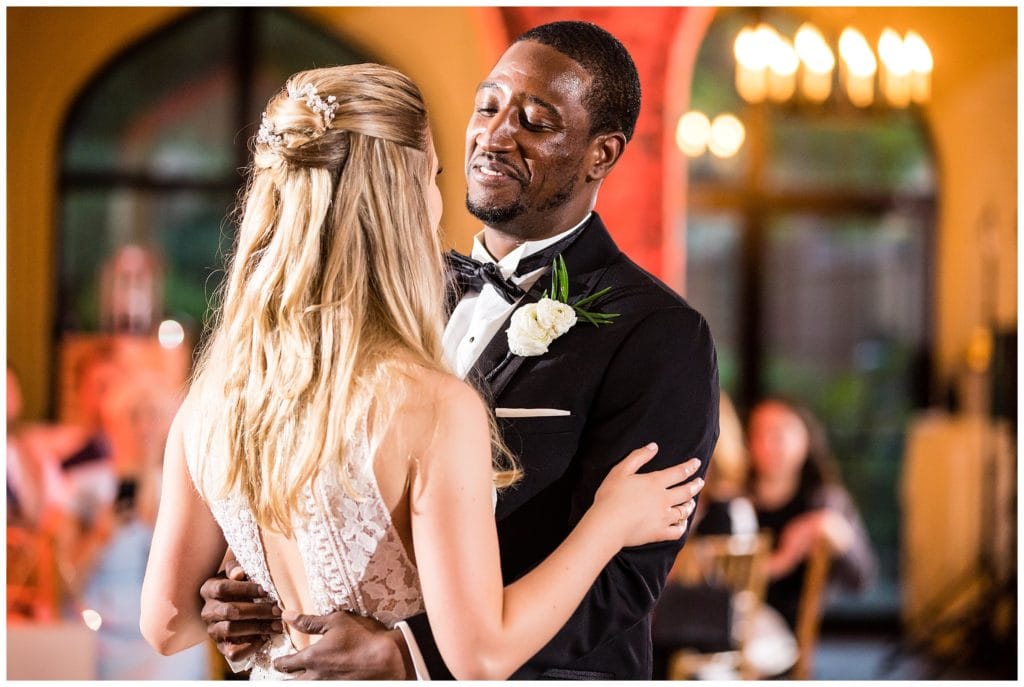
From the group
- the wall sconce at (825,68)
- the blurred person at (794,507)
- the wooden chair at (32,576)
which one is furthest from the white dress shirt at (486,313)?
the wall sconce at (825,68)

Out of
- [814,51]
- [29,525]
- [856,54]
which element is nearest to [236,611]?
[29,525]

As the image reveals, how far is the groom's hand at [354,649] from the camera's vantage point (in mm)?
1644

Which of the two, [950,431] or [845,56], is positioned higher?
[845,56]

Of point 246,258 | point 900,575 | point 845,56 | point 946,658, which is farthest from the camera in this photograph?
point 900,575

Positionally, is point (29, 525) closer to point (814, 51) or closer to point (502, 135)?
point (502, 135)

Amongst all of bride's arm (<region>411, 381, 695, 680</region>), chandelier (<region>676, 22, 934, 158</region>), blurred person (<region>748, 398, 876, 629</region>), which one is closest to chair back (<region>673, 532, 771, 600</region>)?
blurred person (<region>748, 398, 876, 629</region>)

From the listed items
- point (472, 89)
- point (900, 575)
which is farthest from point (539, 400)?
point (900, 575)

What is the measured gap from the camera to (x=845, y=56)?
489cm

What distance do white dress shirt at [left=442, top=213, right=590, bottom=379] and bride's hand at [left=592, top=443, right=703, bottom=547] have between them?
301mm

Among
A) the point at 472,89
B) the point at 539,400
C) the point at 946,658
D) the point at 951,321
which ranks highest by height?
the point at 472,89

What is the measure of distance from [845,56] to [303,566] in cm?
390

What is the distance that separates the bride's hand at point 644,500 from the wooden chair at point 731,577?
2.89 m

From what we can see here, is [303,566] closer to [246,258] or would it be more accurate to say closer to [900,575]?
[246,258]

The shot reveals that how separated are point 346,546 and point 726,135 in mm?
5969
